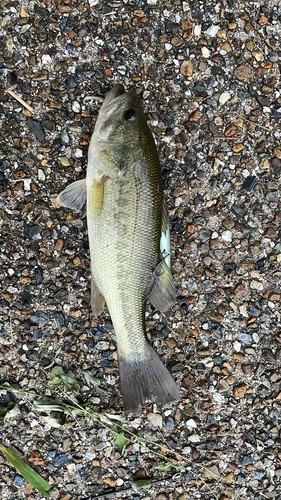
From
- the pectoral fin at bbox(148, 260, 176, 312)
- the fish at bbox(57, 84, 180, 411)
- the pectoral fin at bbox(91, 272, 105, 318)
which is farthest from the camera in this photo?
the pectoral fin at bbox(91, 272, 105, 318)

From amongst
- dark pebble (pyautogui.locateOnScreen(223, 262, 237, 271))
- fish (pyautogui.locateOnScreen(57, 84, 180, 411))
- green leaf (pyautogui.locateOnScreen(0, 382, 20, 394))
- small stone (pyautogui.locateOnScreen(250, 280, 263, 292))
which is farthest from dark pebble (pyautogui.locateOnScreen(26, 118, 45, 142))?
small stone (pyautogui.locateOnScreen(250, 280, 263, 292))

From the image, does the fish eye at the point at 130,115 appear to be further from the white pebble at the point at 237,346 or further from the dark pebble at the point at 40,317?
the white pebble at the point at 237,346

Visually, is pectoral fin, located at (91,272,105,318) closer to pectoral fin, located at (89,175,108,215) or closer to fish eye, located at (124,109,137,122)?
pectoral fin, located at (89,175,108,215)

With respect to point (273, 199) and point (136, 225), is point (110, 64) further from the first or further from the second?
point (273, 199)

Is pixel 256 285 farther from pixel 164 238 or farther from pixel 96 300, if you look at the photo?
pixel 96 300

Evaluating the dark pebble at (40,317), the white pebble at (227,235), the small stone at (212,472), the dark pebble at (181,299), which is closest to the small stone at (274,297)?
the white pebble at (227,235)

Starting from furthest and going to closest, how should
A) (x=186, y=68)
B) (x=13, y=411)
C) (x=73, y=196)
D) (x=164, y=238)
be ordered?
1. (x=186, y=68)
2. (x=13, y=411)
3. (x=73, y=196)
4. (x=164, y=238)

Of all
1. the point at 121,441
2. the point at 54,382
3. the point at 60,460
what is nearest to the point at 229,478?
the point at 121,441
